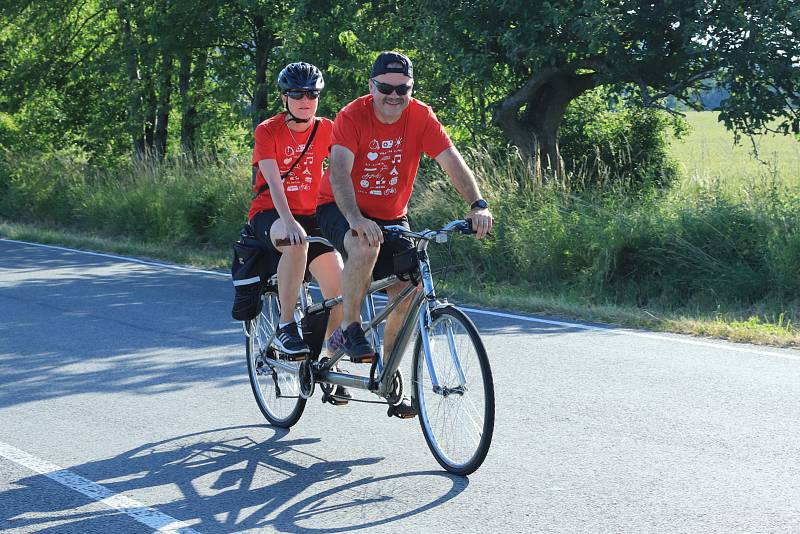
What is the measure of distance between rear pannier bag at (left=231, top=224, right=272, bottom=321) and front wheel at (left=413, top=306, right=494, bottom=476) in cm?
132

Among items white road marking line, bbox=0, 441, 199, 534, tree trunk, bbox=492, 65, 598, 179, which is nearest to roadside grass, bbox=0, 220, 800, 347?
white road marking line, bbox=0, 441, 199, 534

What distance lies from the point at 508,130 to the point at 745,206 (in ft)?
17.4

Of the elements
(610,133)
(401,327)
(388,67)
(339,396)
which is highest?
(610,133)

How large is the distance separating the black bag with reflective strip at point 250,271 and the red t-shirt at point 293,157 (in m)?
0.19

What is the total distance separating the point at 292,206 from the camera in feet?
20.3

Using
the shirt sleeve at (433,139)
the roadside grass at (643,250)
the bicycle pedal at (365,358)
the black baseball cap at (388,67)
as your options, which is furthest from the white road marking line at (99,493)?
the roadside grass at (643,250)

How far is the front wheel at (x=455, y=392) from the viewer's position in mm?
5043

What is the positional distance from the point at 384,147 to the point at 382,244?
1.57 feet

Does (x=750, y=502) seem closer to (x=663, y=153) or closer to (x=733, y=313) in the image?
(x=733, y=313)

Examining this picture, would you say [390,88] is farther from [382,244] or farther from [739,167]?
[739,167]

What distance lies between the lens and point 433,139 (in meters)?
5.50

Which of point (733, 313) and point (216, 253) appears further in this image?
point (216, 253)

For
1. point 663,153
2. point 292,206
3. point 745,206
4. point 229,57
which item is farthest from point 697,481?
point 229,57

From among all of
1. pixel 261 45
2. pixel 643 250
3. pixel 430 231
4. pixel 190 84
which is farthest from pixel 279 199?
pixel 190 84
